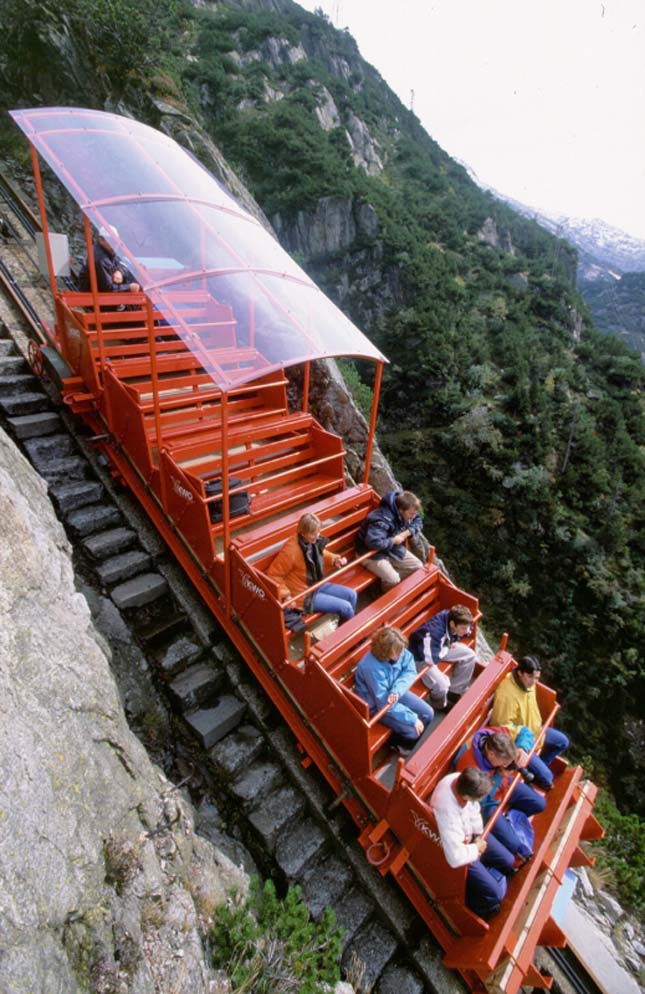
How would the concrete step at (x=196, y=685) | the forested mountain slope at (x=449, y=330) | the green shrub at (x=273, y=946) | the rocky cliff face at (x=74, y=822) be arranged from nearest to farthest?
the rocky cliff face at (x=74, y=822) → the green shrub at (x=273, y=946) → the concrete step at (x=196, y=685) → the forested mountain slope at (x=449, y=330)

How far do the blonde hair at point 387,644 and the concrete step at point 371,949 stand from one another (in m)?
2.45

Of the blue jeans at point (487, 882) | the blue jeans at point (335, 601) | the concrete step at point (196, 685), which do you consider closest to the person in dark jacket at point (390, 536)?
the blue jeans at point (335, 601)

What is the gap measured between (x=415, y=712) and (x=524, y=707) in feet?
3.62

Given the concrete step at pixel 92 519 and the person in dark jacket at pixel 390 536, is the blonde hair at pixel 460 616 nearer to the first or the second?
the person in dark jacket at pixel 390 536

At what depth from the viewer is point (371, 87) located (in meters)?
Answer: 72.1

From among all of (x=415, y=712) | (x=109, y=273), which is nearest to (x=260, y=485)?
(x=415, y=712)

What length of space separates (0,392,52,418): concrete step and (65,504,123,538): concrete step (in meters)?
1.67

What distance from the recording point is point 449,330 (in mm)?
34000

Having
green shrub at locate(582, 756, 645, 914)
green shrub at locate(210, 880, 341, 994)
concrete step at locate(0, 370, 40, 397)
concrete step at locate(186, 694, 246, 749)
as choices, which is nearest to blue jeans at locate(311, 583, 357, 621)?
concrete step at locate(186, 694, 246, 749)

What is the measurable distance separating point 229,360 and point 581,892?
785cm

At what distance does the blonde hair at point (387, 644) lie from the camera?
434cm

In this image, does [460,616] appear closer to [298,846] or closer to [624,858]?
[298,846]

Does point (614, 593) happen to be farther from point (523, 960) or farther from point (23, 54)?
point (23, 54)

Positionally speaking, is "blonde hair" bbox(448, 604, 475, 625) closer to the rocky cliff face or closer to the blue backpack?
the blue backpack
